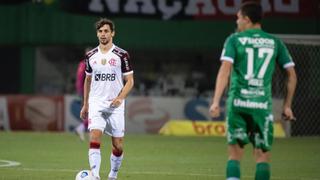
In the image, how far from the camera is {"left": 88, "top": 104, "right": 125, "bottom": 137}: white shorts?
12531mm

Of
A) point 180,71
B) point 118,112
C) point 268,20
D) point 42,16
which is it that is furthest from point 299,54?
point 118,112

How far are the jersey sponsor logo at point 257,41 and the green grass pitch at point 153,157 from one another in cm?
422

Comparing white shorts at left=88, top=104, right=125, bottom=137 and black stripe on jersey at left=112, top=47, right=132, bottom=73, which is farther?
black stripe on jersey at left=112, top=47, right=132, bottom=73

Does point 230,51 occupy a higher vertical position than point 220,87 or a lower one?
higher

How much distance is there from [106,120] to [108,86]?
510mm

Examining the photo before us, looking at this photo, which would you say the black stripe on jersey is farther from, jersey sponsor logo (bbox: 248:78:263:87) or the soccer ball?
jersey sponsor logo (bbox: 248:78:263:87)

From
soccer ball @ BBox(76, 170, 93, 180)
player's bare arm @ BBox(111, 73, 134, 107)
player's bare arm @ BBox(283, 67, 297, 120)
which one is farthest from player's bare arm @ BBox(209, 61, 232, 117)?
player's bare arm @ BBox(111, 73, 134, 107)

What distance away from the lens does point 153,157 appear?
17531 millimetres

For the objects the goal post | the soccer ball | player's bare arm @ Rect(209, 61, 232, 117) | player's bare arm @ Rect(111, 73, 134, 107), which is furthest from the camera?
the goal post

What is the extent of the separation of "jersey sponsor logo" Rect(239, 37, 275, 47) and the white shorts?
3.49m

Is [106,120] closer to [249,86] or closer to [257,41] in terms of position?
[249,86]

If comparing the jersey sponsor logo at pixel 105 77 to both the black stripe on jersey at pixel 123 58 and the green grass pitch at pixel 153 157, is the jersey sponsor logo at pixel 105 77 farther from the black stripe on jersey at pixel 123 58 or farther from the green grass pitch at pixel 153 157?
the green grass pitch at pixel 153 157

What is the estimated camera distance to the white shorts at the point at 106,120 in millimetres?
12531

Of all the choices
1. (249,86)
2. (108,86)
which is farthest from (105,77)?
(249,86)
